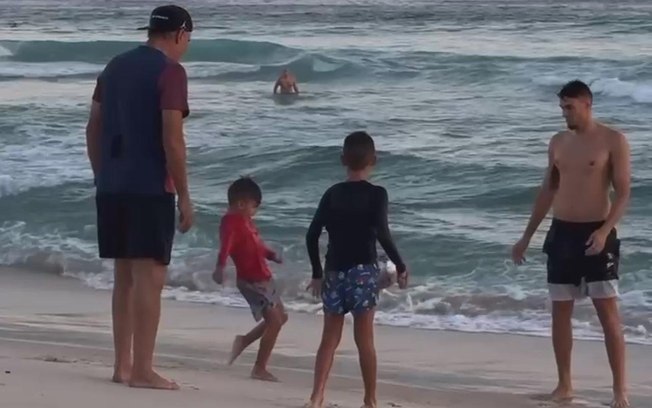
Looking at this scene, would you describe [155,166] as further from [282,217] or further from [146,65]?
[282,217]

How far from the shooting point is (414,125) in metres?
21.2

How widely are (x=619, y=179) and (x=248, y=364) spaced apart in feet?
7.27

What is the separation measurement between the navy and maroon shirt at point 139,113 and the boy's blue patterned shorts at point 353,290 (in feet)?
2.60

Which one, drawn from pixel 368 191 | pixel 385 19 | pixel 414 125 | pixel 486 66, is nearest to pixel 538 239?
pixel 368 191

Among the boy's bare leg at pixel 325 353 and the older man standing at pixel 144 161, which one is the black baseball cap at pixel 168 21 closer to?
the older man standing at pixel 144 161

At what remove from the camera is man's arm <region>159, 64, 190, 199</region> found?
18.0 feet

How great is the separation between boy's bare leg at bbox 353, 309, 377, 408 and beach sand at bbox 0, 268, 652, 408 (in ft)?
0.64

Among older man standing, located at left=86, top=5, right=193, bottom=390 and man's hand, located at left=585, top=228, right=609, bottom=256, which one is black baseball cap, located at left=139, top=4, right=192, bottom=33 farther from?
man's hand, located at left=585, top=228, right=609, bottom=256

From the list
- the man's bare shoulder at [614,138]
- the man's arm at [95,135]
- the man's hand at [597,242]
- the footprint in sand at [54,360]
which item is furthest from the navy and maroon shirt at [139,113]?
the man's bare shoulder at [614,138]

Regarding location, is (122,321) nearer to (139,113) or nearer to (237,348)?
(139,113)

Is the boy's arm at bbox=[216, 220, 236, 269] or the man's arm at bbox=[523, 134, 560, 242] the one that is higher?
the man's arm at bbox=[523, 134, 560, 242]

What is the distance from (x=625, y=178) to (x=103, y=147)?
229 centimetres

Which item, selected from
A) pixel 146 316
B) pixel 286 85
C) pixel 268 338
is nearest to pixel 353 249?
pixel 146 316

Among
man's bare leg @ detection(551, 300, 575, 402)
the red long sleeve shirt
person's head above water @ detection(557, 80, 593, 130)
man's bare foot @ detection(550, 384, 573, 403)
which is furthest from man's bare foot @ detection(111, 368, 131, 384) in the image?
person's head above water @ detection(557, 80, 593, 130)
